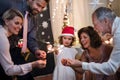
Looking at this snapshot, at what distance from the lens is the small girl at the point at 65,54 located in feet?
8.75

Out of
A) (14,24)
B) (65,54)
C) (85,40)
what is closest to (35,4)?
(14,24)

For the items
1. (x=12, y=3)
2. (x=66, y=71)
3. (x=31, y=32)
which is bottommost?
(x=66, y=71)

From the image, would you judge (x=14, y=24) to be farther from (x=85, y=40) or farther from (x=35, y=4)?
(x=85, y=40)

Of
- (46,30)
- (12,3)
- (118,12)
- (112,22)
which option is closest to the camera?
(112,22)

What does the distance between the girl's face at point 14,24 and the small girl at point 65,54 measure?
104 cm

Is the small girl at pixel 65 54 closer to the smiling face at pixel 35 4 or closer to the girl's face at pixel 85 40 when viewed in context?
the girl's face at pixel 85 40

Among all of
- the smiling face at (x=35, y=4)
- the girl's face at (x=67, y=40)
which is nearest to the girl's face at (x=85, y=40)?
the smiling face at (x=35, y=4)

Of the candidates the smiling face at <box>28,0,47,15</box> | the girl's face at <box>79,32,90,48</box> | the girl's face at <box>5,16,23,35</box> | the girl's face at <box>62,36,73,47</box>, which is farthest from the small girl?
the girl's face at <box>5,16,23,35</box>

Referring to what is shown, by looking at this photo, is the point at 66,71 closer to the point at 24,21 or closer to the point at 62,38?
the point at 62,38

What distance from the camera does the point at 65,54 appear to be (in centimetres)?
A: 272

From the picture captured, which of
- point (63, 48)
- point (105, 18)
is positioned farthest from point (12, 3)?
point (63, 48)

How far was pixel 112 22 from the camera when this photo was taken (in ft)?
5.11

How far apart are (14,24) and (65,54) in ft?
3.58

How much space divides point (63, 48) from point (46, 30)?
2.41ft
